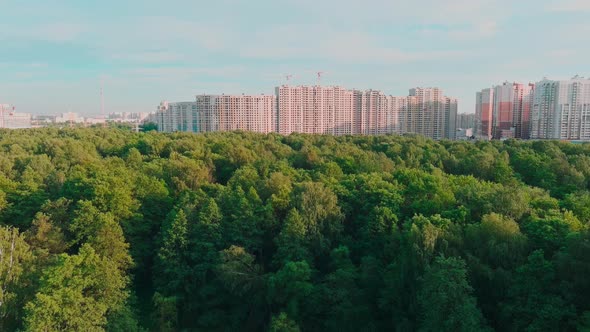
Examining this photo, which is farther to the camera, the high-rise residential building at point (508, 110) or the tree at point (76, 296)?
the high-rise residential building at point (508, 110)

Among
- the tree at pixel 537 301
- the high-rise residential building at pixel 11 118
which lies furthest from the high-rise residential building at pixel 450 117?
the high-rise residential building at pixel 11 118

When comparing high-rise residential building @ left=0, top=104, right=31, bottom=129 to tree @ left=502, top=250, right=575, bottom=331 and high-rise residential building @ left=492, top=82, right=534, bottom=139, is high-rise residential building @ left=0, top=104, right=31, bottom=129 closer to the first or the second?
high-rise residential building @ left=492, top=82, right=534, bottom=139

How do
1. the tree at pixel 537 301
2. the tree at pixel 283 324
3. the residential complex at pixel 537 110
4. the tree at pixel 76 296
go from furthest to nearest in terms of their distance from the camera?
1. the residential complex at pixel 537 110
2. the tree at pixel 283 324
3. the tree at pixel 76 296
4. the tree at pixel 537 301

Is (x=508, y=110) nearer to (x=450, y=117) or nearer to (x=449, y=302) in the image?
(x=450, y=117)

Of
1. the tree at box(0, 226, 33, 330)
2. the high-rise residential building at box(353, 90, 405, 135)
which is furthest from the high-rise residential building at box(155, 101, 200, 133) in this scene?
the tree at box(0, 226, 33, 330)

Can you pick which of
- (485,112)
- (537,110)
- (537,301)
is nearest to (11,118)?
(485,112)

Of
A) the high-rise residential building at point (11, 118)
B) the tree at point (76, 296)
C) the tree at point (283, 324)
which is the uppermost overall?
the high-rise residential building at point (11, 118)

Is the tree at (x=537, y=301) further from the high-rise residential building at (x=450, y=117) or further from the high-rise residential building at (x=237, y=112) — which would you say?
the high-rise residential building at (x=450, y=117)
